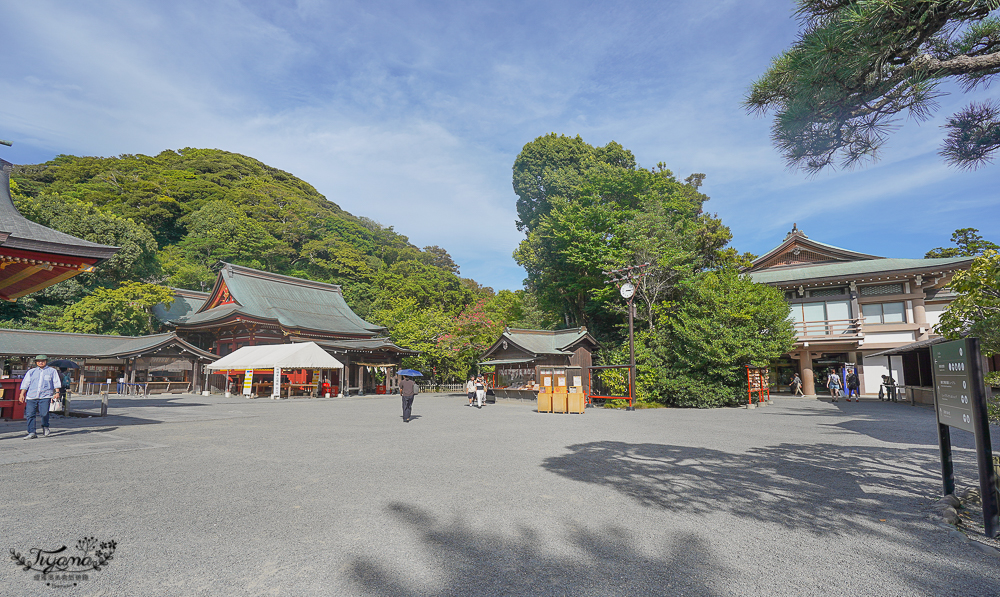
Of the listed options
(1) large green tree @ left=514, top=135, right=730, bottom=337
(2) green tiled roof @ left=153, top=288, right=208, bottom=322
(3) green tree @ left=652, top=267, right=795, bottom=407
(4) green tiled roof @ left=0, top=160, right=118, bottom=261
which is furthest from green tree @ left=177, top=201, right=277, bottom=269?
(3) green tree @ left=652, top=267, right=795, bottom=407

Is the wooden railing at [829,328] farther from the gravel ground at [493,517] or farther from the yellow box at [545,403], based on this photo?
the gravel ground at [493,517]

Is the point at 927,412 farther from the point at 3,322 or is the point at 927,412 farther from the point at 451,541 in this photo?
the point at 3,322

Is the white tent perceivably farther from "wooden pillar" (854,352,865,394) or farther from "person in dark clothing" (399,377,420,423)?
"wooden pillar" (854,352,865,394)

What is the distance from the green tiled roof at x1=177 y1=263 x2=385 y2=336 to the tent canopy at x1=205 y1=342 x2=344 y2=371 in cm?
485

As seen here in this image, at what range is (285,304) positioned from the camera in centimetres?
3488

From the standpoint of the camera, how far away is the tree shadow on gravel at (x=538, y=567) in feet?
10.4

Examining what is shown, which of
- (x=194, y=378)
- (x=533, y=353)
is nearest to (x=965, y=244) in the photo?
(x=533, y=353)

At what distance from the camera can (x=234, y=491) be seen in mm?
5664

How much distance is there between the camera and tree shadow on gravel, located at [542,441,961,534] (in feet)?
16.1

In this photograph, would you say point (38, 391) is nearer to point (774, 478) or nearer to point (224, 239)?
point (774, 478)

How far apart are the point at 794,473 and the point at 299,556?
6317mm

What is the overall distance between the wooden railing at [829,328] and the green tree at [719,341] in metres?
8.79

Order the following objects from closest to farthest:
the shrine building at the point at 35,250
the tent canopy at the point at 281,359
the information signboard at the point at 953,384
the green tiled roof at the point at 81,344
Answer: the information signboard at the point at 953,384
the shrine building at the point at 35,250
the tent canopy at the point at 281,359
the green tiled roof at the point at 81,344

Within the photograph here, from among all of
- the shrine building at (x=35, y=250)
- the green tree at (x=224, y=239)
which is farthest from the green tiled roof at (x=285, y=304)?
the shrine building at (x=35, y=250)
